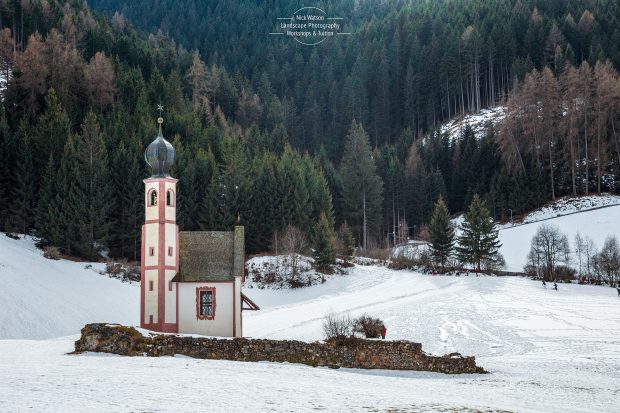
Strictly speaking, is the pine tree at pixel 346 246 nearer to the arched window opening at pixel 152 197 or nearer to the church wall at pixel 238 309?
the church wall at pixel 238 309

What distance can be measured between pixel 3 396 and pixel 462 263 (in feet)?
211

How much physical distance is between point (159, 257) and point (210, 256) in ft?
9.46

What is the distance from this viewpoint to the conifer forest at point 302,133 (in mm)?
69125

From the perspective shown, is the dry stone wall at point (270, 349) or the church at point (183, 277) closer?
the dry stone wall at point (270, 349)

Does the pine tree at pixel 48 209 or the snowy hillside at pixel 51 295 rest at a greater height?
the pine tree at pixel 48 209

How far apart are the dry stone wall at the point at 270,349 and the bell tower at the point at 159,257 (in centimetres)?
1105

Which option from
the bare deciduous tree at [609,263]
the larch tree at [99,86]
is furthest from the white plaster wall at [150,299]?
the larch tree at [99,86]

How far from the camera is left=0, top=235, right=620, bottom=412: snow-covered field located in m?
16.8

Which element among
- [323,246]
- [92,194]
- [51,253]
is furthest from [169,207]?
[323,246]

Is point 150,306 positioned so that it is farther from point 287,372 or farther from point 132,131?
point 132,131

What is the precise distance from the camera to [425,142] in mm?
132375

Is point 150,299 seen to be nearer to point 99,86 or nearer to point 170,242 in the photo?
point 170,242

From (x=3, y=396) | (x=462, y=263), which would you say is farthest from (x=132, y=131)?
(x=3, y=396)

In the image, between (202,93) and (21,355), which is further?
(202,93)
